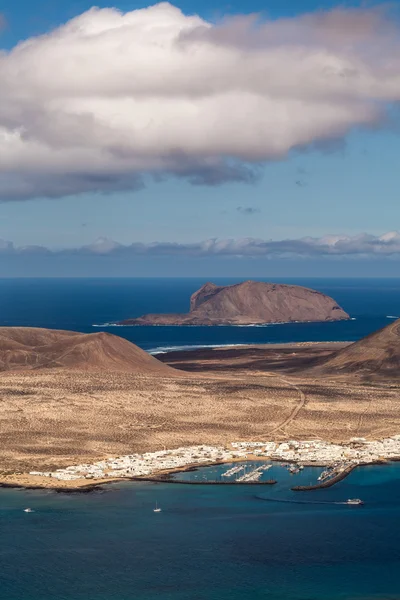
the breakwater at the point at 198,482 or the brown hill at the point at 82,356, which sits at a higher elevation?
the brown hill at the point at 82,356

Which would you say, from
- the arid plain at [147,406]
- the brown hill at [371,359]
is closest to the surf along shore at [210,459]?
the arid plain at [147,406]

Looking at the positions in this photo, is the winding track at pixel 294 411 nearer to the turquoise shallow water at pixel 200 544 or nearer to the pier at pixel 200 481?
the pier at pixel 200 481

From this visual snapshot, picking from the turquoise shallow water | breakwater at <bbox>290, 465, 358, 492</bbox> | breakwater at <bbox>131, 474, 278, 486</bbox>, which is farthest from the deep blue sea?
breakwater at <bbox>131, 474, 278, 486</bbox>

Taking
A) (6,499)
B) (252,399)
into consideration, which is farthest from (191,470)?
(252,399)

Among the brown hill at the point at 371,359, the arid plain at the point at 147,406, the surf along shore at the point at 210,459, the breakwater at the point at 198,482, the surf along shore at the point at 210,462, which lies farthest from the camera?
the brown hill at the point at 371,359

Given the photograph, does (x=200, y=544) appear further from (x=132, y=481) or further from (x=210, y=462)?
(x=210, y=462)

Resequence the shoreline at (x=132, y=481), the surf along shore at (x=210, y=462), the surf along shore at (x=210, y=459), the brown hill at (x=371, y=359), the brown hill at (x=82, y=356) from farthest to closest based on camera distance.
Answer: the brown hill at (x=371, y=359), the brown hill at (x=82, y=356), the surf along shore at (x=210, y=459), the surf along shore at (x=210, y=462), the shoreline at (x=132, y=481)

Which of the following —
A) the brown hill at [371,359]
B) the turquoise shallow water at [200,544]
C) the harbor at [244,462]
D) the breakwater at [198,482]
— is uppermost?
the brown hill at [371,359]

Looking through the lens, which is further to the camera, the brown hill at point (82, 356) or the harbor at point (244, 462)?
the brown hill at point (82, 356)
